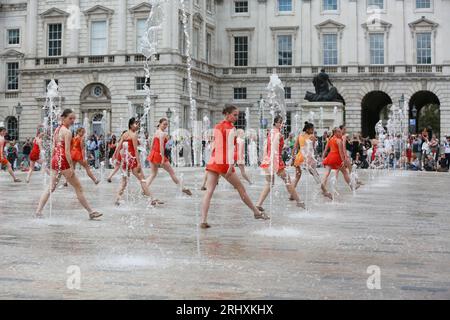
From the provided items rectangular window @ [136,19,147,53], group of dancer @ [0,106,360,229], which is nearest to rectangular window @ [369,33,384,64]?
rectangular window @ [136,19,147,53]

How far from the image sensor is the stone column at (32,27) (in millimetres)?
52781

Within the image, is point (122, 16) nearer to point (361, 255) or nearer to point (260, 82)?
point (260, 82)

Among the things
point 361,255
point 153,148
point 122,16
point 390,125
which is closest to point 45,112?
point 122,16

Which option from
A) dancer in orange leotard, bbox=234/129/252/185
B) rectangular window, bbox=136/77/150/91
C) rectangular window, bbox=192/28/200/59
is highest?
rectangular window, bbox=192/28/200/59

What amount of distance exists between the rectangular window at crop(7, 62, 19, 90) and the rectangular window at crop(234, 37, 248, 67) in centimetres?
1768

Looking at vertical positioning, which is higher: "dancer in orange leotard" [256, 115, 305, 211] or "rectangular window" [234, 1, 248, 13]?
"rectangular window" [234, 1, 248, 13]

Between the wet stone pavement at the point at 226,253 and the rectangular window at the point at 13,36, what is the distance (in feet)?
142

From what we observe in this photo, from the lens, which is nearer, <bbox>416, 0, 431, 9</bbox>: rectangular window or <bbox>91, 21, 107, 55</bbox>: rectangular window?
<bbox>91, 21, 107, 55</bbox>: rectangular window

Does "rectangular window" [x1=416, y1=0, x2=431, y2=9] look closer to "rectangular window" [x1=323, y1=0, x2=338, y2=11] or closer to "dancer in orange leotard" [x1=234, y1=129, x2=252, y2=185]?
"rectangular window" [x1=323, y1=0, x2=338, y2=11]

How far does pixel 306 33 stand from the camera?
56.6 metres

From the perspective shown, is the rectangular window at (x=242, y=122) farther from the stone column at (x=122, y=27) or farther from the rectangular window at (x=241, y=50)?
the stone column at (x=122, y=27)

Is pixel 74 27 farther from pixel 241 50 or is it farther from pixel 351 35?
pixel 351 35

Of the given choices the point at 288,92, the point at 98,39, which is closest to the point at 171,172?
the point at 98,39

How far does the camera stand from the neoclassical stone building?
165ft
